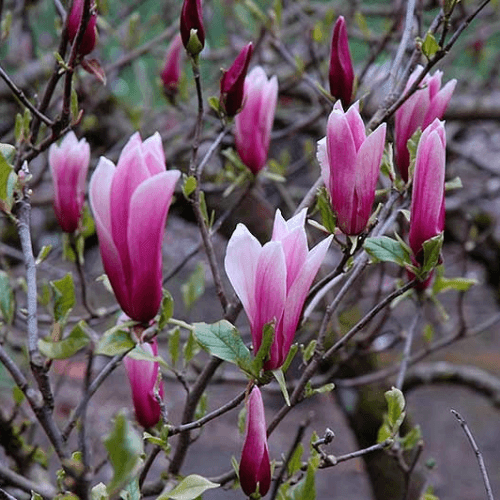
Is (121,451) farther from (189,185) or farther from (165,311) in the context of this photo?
(189,185)

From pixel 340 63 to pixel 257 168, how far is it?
20cm

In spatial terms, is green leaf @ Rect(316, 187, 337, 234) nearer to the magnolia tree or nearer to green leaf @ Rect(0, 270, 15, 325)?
the magnolia tree

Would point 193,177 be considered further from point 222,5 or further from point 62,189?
point 222,5

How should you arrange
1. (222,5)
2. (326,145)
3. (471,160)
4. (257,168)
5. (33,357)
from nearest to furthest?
(33,357)
(326,145)
(257,168)
(471,160)
(222,5)

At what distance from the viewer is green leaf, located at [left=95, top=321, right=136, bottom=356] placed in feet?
1.68

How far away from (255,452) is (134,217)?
0.21m

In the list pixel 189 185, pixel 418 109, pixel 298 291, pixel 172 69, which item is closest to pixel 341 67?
pixel 418 109

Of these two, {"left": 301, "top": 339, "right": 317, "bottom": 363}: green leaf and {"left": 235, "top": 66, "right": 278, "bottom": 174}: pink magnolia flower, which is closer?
{"left": 301, "top": 339, "right": 317, "bottom": 363}: green leaf

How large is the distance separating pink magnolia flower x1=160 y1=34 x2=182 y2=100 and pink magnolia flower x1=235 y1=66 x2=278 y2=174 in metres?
0.33

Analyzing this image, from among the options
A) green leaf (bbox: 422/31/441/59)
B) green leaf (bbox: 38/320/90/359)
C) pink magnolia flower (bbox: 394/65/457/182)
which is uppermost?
green leaf (bbox: 422/31/441/59)

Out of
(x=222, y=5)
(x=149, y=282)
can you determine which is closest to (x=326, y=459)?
(x=149, y=282)

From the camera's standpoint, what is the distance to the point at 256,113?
83 cm

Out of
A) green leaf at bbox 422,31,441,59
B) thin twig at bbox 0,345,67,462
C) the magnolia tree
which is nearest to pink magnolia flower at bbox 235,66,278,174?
the magnolia tree

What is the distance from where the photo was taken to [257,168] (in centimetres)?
89
